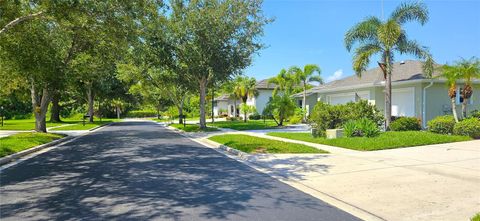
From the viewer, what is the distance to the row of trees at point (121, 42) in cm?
Answer: 1386

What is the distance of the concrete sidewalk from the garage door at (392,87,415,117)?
9.66m

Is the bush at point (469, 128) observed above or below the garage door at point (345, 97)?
below

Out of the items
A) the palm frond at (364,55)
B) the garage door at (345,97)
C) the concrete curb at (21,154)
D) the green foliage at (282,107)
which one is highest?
the palm frond at (364,55)

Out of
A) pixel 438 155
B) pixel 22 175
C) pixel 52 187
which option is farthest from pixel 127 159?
pixel 438 155

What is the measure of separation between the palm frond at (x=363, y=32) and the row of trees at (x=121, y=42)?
6.94 metres

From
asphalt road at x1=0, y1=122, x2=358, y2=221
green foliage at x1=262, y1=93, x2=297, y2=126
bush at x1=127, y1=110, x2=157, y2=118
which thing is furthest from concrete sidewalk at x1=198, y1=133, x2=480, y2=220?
bush at x1=127, y1=110, x2=157, y2=118

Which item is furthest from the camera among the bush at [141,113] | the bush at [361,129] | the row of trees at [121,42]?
the bush at [141,113]

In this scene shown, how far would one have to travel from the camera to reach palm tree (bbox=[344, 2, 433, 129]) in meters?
20.7

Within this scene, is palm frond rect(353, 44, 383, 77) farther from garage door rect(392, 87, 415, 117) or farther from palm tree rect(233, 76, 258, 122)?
palm tree rect(233, 76, 258, 122)

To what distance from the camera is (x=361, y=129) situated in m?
17.3

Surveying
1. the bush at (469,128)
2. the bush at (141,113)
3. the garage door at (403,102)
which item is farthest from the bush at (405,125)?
the bush at (141,113)

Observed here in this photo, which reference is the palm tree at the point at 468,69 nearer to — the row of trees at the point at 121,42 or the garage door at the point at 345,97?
the garage door at the point at 345,97

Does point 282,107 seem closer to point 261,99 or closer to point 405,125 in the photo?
point 405,125

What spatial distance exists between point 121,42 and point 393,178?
11.0m
